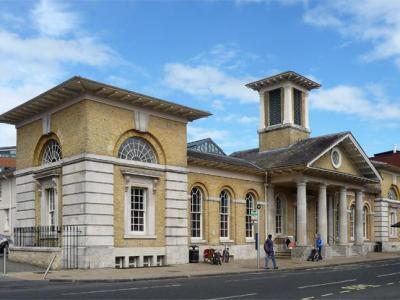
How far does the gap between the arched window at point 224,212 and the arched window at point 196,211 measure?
5.22 feet

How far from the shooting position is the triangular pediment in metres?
34.0

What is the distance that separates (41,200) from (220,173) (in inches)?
382

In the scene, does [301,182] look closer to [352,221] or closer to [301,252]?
[301,252]

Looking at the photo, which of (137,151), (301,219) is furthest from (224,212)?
(137,151)

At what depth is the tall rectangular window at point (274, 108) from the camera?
39.1 meters

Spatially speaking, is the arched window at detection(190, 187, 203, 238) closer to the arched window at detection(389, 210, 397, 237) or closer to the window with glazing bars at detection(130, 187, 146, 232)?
the window with glazing bars at detection(130, 187, 146, 232)

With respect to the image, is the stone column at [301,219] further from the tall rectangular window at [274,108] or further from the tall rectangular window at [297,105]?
the tall rectangular window at [297,105]

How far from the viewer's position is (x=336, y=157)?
35531 mm

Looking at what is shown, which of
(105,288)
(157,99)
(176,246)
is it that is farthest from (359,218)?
(105,288)

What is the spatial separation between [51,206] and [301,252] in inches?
555

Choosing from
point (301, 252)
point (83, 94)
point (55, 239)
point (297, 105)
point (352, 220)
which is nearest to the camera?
point (83, 94)

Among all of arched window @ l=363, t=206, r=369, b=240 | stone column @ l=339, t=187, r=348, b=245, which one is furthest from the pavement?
arched window @ l=363, t=206, r=369, b=240

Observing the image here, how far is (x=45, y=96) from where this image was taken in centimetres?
2489

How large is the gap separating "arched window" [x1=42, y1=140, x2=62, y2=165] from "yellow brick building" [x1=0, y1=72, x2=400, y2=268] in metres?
0.06
